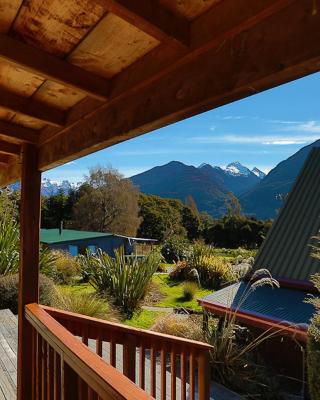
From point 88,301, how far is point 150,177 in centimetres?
17079

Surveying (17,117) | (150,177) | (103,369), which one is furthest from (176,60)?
(150,177)

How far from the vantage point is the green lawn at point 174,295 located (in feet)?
31.8

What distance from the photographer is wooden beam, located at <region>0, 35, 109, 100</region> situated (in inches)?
66.4

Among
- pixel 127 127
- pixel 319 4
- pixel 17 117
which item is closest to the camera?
pixel 319 4

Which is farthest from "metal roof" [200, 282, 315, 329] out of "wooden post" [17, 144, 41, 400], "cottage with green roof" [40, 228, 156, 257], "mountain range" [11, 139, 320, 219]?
"mountain range" [11, 139, 320, 219]

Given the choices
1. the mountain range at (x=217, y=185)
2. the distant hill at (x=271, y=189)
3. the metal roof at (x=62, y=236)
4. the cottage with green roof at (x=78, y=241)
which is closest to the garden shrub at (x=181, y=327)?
the cottage with green roof at (x=78, y=241)

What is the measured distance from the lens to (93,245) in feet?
68.2

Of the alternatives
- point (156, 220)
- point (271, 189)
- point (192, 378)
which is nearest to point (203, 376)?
point (192, 378)

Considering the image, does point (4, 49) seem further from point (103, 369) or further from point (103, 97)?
point (103, 369)

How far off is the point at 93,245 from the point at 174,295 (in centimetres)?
1068

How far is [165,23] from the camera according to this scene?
4.55ft

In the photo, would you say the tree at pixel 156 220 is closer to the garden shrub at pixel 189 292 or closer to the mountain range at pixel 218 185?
the garden shrub at pixel 189 292

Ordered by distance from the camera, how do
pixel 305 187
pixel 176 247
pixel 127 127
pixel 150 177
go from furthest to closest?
pixel 150 177, pixel 176 247, pixel 305 187, pixel 127 127

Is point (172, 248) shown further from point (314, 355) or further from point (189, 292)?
point (314, 355)
